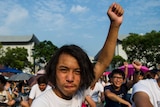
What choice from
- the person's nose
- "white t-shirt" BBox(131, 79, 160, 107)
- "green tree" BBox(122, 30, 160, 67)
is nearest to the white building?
"green tree" BBox(122, 30, 160, 67)

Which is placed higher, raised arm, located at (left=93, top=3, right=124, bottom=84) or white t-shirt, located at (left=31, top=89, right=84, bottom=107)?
raised arm, located at (left=93, top=3, right=124, bottom=84)

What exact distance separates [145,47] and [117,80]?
4720 centimetres

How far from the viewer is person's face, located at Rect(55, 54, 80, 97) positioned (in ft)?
6.86

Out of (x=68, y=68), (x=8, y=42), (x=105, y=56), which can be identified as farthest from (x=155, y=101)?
(x=8, y=42)

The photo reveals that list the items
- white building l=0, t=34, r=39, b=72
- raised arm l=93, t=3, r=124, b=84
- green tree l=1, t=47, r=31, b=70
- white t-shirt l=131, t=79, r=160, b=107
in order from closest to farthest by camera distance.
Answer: raised arm l=93, t=3, r=124, b=84 < white t-shirt l=131, t=79, r=160, b=107 < green tree l=1, t=47, r=31, b=70 < white building l=0, t=34, r=39, b=72

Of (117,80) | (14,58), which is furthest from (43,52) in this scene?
(117,80)

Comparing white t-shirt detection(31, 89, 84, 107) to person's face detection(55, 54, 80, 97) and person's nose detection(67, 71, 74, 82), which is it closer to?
person's face detection(55, 54, 80, 97)

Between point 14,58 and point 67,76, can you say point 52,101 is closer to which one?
point 67,76

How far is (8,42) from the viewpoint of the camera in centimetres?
9544

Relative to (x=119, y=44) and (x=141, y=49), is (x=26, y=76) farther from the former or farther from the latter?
(x=119, y=44)

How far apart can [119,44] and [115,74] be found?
7146cm

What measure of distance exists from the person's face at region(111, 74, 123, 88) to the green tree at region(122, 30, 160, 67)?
4619cm

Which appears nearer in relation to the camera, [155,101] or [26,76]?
[155,101]

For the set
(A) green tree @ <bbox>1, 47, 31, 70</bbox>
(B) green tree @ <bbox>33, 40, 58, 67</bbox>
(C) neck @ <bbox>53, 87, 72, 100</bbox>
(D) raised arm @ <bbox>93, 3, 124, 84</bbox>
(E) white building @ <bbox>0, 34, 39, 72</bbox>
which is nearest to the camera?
(C) neck @ <bbox>53, 87, 72, 100</bbox>
